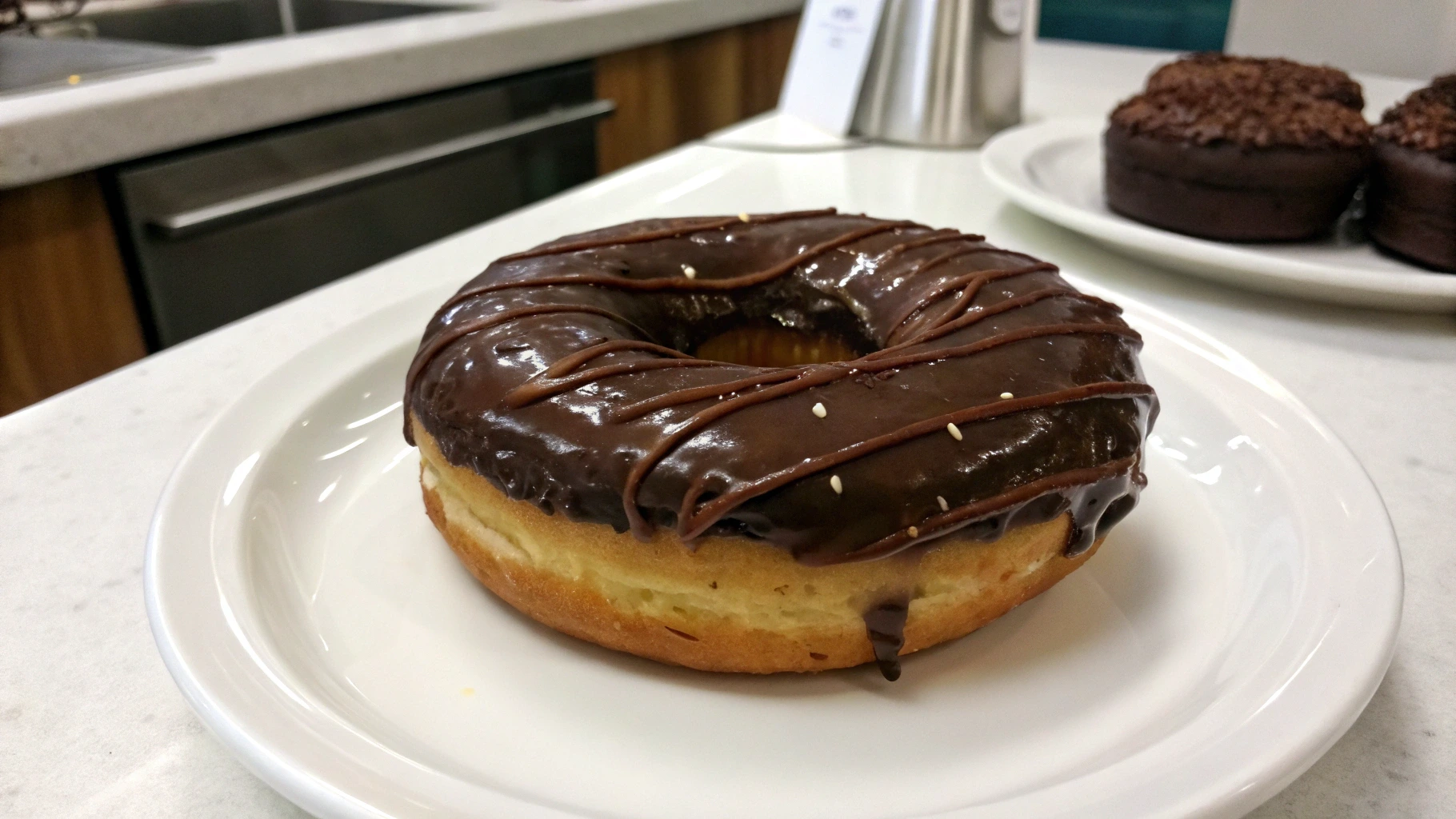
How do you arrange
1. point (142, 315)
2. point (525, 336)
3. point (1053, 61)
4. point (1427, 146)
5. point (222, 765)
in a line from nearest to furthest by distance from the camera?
point (222, 765), point (525, 336), point (1427, 146), point (142, 315), point (1053, 61)

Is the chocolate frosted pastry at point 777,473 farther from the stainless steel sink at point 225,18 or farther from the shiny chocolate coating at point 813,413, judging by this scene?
the stainless steel sink at point 225,18

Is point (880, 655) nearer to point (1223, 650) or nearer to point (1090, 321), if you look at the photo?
point (1223, 650)

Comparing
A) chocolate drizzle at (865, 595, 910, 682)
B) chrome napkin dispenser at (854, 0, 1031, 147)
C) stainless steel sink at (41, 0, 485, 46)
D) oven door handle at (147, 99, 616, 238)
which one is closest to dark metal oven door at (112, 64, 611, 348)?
oven door handle at (147, 99, 616, 238)

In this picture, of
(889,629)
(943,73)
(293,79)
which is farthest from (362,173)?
(889,629)

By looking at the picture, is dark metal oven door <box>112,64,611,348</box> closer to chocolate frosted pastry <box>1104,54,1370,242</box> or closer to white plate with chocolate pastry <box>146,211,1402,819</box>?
white plate with chocolate pastry <box>146,211,1402,819</box>

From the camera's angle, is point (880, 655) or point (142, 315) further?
point (142, 315)

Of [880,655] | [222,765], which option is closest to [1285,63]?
[880,655]

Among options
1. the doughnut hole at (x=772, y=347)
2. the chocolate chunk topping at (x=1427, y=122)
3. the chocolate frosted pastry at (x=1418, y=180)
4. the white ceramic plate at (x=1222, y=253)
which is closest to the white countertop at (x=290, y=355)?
the white ceramic plate at (x=1222, y=253)
